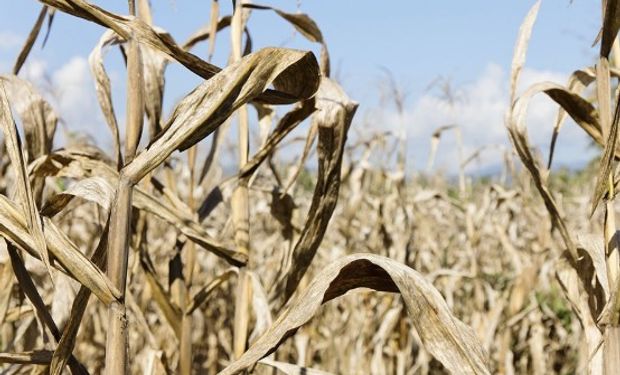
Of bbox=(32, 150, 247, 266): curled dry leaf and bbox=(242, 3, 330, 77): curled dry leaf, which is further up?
bbox=(242, 3, 330, 77): curled dry leaf

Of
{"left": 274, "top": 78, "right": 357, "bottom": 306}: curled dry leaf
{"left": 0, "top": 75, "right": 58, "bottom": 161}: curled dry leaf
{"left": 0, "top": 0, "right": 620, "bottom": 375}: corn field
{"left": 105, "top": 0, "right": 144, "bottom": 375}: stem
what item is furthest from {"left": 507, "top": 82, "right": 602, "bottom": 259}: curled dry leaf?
{"left": 0, "top": 75, "right": 58, "bottom": 161}: curled dry leaf

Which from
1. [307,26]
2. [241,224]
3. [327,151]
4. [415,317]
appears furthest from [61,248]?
[307,26]

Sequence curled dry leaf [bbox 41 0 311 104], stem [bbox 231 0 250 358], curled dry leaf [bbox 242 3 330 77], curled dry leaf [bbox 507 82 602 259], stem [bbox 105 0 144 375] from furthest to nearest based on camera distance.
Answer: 1. curled dry leaf [bbox 242 3 330 77]
2. stem [bbox 231 0 250 358]
3. curled dry leaf [bbox 507 82 602 259]
4. curled dry leaf [bbox 41 0 311 104]
5. stem [bbox 105 0 144 375]

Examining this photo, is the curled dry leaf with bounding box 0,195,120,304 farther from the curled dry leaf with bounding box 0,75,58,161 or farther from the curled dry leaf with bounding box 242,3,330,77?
the curled dry leaf with bounding box 242,3,330,77

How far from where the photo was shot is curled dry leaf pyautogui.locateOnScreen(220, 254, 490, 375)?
938 millimetres

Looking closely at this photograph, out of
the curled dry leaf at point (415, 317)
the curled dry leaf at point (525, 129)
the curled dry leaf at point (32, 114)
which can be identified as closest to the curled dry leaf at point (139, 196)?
the curled dry leaf at point (32, 114)

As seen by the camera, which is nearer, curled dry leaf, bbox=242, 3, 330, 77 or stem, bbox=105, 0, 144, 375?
stem, bbox=105, 0, 144, 375

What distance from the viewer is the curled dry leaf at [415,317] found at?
94 centimetres

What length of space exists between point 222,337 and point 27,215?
2893mm

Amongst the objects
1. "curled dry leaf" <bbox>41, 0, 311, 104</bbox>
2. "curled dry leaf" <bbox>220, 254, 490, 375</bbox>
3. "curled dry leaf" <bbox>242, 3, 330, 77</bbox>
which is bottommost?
"curled dry leaf" <bbox>220, 254, 490, 375</bbox>

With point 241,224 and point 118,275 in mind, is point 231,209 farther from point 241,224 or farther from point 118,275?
point 118,275

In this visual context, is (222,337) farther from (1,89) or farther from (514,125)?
(1,89)

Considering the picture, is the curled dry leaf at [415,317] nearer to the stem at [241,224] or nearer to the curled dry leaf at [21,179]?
the curled dry leaf at [21,179]

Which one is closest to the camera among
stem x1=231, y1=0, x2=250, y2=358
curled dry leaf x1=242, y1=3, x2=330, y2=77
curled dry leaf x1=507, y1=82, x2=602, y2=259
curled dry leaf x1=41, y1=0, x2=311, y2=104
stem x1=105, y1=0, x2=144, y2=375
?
stem x1=105, y1=0, x2=144, y2=375
